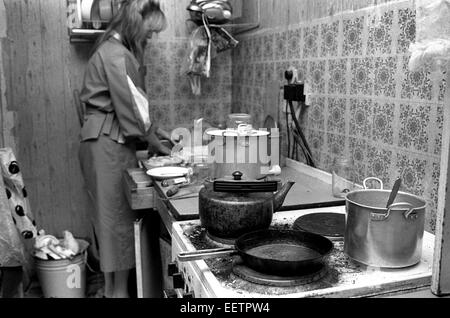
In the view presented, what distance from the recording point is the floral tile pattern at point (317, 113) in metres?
1.85

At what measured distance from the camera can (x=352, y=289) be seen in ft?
2.96

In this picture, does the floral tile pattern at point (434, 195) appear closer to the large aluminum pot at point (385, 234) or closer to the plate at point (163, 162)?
the large aluminum pot at point (385, 234)

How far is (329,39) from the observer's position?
177 cm

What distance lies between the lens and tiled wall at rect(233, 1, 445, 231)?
4.19 ft

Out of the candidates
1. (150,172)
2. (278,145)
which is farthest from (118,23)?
(278,145)

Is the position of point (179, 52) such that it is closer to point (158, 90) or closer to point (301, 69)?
point (158, 90)

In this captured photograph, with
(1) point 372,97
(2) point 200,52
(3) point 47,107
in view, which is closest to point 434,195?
(1) point 372,97

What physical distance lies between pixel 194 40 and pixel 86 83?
0.74 meters

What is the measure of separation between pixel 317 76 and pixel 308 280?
1.15 metres

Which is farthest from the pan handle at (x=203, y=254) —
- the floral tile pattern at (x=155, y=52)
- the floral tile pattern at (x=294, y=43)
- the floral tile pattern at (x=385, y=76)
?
the floral tile pattern at (x=155, y=52)

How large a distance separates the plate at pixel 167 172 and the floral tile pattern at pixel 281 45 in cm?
79

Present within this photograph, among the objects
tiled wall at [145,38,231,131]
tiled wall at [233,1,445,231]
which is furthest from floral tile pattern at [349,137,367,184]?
tiled wall at [145,38,231,131]
